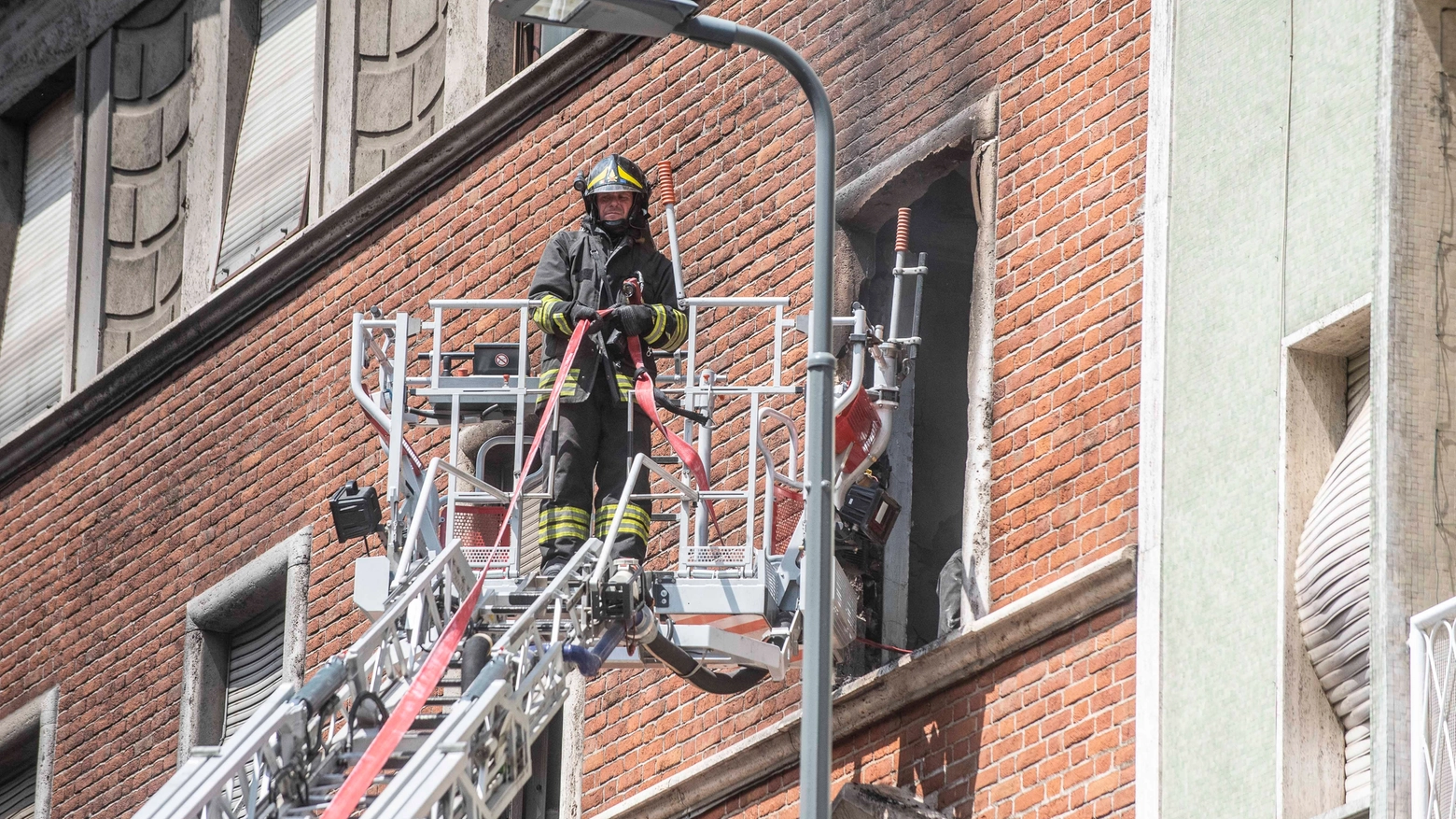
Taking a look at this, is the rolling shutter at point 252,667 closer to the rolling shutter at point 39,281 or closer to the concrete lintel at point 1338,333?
the rolling shutter at point 39,281

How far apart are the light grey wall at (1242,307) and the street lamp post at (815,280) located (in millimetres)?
1883

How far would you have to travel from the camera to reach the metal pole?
1035 cm

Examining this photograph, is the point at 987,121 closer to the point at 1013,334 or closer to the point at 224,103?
the point at 1013,334

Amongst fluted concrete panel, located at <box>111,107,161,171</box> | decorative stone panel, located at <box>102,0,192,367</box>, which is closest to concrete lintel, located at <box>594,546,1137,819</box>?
decorative stone panel, located at <box>102,0,192,367</box>

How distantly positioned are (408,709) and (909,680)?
3.56 m

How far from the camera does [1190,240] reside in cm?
1270

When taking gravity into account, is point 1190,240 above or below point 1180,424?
above

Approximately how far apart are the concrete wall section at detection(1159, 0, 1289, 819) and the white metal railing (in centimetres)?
126

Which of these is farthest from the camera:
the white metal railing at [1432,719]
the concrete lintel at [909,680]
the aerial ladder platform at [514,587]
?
the concrete lintel at [909,680]

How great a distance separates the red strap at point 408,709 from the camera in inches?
410

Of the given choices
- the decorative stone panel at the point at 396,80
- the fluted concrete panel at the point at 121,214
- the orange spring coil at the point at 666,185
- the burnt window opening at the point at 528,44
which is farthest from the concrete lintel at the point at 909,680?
the fluted concrete panel at the point at 121,214

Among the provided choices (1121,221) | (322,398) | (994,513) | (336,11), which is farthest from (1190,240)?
(336,11)

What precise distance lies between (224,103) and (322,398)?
3269 millimetres

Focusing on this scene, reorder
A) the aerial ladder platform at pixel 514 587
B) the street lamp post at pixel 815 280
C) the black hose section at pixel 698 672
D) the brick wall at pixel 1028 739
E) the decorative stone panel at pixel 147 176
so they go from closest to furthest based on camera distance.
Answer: the street lamp post at pixel 815 280, the aerial ladder platform at pixel 514 587, the brick wall at pixel 1028 739, the black hose section at pixel 698 672, the decorative stone panel at pixel 147 176
